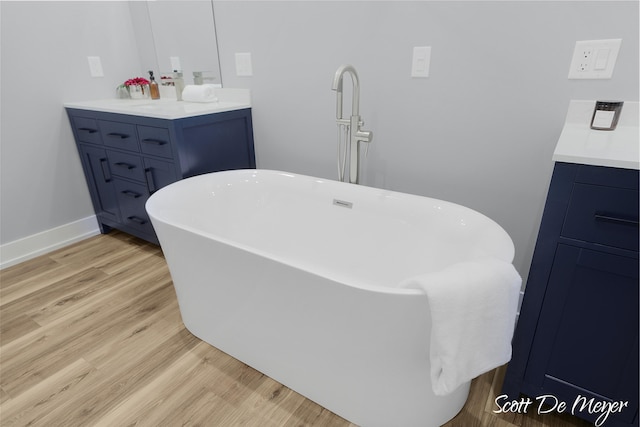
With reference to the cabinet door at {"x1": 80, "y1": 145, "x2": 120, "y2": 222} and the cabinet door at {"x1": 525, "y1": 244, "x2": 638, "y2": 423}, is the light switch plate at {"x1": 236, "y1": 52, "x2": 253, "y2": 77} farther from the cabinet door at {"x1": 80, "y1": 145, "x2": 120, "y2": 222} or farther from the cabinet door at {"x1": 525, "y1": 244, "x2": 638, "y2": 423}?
the cabinet door at {"x1": 525, "y1": 244, "x2": 638, "y2": 423}

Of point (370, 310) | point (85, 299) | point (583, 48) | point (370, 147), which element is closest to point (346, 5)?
point (370, 147)

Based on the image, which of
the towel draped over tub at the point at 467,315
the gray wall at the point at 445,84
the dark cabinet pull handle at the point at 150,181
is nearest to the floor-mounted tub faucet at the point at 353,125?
the gray wall at the point at 445,84

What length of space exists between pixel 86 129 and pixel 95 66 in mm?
464

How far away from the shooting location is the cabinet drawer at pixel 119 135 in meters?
2.03

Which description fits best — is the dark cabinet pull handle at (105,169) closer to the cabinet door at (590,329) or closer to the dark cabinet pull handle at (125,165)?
the dark cabinet pull handle at (125,165)

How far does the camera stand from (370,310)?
0.97 meters

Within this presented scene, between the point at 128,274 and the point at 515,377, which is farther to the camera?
the point at 128,274

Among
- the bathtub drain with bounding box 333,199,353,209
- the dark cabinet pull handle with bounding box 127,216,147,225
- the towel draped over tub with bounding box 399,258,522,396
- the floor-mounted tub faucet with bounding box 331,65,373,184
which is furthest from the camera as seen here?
the dark cabinet pull handle with bounding box 127,216,147,225

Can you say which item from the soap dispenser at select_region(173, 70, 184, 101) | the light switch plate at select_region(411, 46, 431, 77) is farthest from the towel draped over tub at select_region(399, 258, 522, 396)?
the soap dispenser at select_region(173, 70, 184, 101)

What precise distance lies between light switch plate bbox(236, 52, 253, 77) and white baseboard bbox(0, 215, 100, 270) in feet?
4.99

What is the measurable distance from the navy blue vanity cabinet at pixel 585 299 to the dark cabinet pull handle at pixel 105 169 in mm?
2389

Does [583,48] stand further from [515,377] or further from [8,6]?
[8,6]

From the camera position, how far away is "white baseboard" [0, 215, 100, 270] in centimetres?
221

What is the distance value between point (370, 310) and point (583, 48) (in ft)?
3.97
